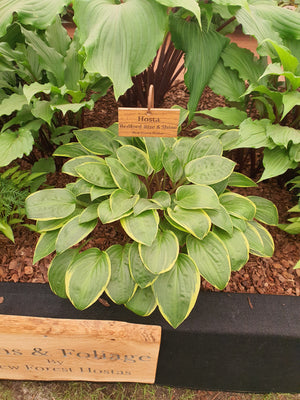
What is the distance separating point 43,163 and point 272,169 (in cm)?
89

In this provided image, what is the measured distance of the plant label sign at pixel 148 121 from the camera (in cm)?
84

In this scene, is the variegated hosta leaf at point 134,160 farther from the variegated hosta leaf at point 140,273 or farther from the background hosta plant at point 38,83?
the variegated hosta leaf at point 140,273

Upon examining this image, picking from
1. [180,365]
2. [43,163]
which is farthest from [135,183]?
[180,365]

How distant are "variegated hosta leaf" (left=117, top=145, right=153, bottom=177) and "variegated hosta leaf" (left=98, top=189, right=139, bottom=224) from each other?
11 cm

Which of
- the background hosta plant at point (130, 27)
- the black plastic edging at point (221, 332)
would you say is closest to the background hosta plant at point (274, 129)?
the background hosta plant at point (130, 27)

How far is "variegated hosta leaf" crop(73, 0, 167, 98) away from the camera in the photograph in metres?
0.91

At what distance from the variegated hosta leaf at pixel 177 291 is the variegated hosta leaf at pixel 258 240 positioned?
0.74 feet

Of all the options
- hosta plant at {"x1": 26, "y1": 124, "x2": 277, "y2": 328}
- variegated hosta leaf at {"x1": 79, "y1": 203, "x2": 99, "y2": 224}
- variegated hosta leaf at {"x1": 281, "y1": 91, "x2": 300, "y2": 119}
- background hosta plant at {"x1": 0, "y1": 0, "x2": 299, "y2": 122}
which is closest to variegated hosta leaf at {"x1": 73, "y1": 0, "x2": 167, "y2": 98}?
background hosta plant at {"x1": 0, "y1": 0, "x2": 299, "y2": 122}

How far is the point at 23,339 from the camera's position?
91cm

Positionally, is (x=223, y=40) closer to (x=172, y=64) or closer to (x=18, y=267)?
(x=172, y=64)

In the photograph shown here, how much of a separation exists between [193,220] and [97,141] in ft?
1.53

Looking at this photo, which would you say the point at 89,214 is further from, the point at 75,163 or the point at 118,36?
the point at 118,36

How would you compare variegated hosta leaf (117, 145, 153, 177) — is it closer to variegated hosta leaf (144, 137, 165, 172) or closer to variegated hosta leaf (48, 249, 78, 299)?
variegated hosta leaf (144, 137, 165, 172)

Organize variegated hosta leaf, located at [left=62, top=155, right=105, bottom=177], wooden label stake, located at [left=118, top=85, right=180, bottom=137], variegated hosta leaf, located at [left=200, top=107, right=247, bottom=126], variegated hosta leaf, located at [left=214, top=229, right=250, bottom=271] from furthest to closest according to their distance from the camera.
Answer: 1. variegated hosta leaf, located at [left=200, top=107, right=247, bottom=126]
2. variegated hosta leaf, located at [left=62, top=155, right=105, bottom=177]
3. variegated hosta leaf, located at [left=214, top=229, right=250, bottom=271]
4. wooden label stake, located at [left=118, top=85, right=180, bottom=137]
